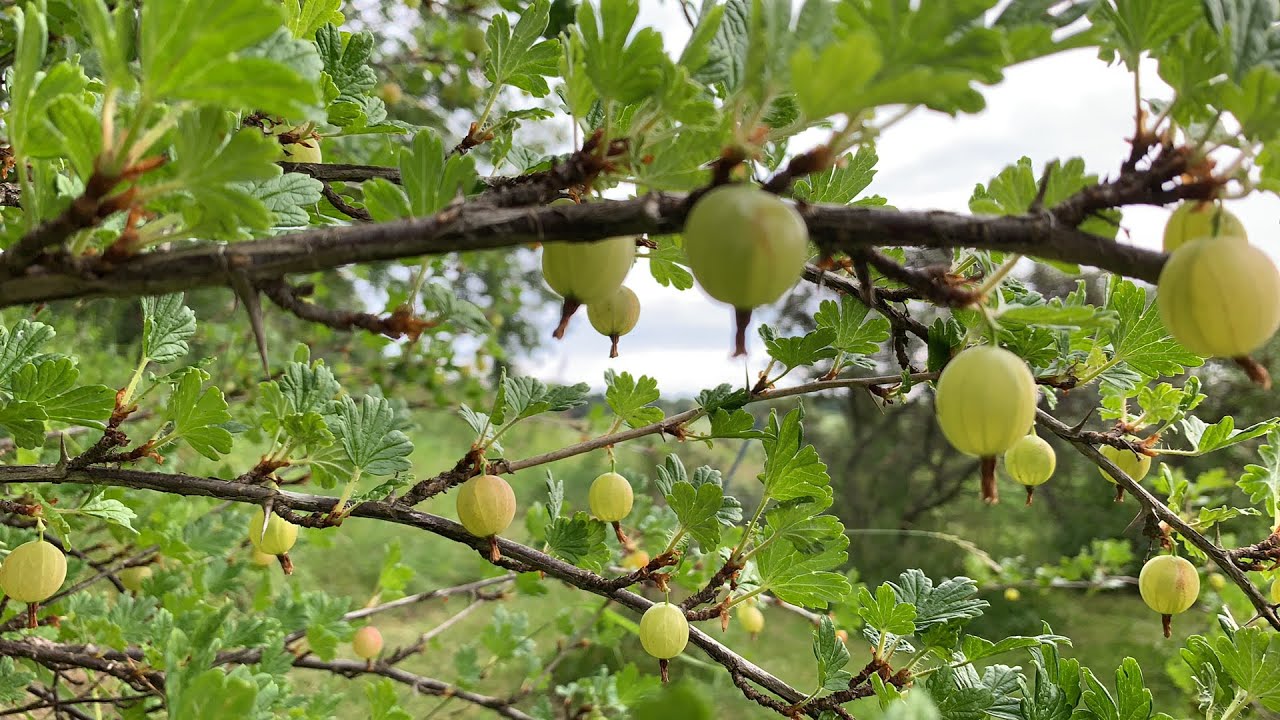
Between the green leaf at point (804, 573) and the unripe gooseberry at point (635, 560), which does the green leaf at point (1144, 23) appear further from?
the unripe gooseberry at point (635, 560)

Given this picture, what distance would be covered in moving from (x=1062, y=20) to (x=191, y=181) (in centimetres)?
48

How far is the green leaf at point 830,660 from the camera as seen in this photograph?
80 cm

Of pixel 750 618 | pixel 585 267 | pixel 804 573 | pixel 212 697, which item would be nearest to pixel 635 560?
pixel 750 618

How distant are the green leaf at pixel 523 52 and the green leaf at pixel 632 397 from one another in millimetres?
343

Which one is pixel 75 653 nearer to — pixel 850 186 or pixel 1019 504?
pixel 850 186

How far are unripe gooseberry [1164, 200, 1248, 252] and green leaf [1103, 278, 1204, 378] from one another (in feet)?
1.13

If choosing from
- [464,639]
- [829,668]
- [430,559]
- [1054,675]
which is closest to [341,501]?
[829,668]

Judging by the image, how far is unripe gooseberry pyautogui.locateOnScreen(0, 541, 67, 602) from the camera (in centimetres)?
78

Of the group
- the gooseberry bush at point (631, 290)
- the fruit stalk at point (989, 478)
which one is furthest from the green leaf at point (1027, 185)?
the fruit stalk at point (989, 478)

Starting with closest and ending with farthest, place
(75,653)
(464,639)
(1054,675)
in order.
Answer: (1054,675), (75,653), (464,639)

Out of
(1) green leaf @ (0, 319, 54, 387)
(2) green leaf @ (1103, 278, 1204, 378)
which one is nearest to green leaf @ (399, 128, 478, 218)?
(1) green leaf @ (0, 319, 54, 387)

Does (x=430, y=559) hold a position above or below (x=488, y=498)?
below

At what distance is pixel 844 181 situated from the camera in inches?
30.7

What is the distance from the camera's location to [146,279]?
0.41 metres
